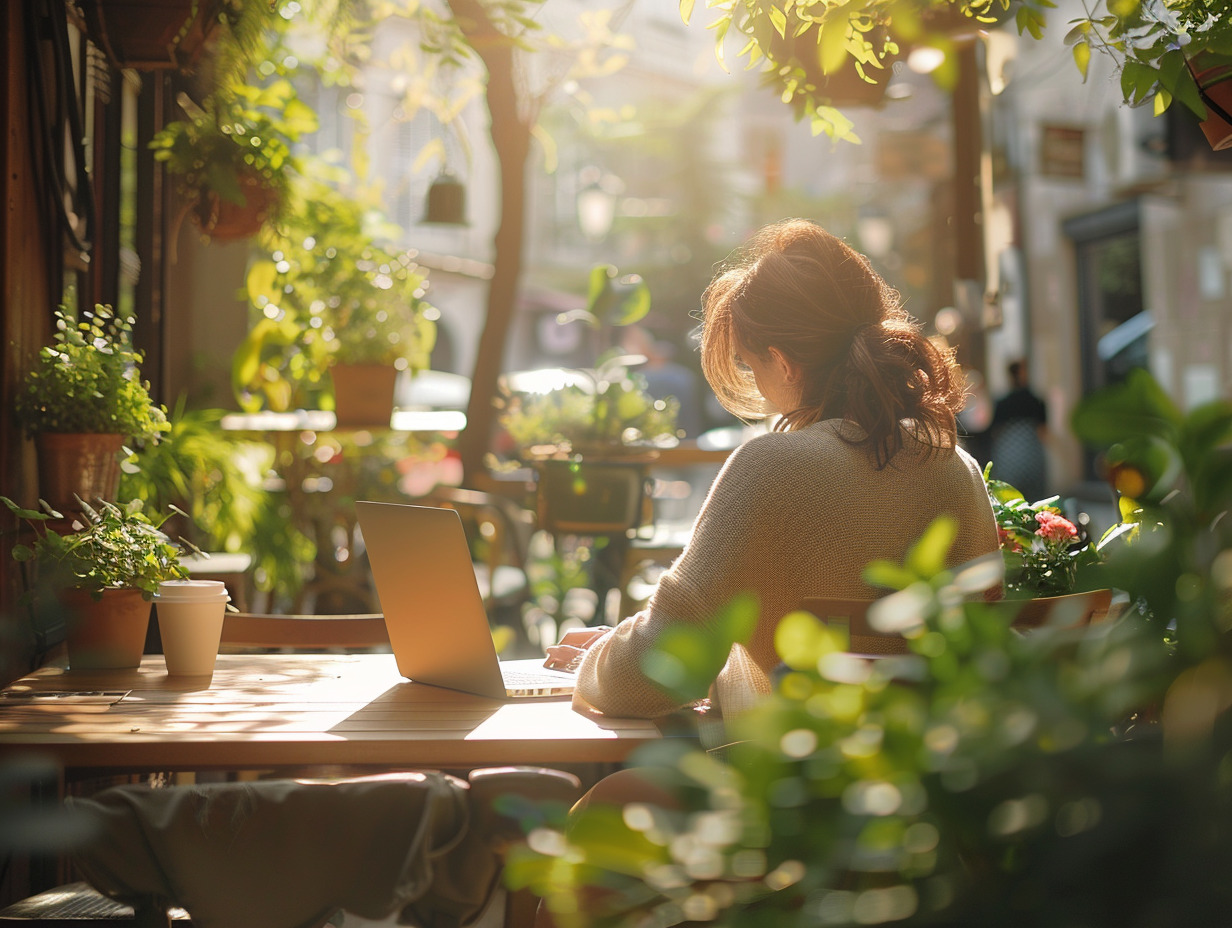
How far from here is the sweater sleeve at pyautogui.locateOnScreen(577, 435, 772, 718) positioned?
5.71 feet

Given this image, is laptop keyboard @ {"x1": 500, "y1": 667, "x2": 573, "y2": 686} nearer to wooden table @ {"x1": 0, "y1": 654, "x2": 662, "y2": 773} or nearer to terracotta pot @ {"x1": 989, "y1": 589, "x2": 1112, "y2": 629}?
wooden table @ {"x1": 0, "y1": 654, "x2": 662, "y2": 773}

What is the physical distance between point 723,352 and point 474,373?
10.1 feet

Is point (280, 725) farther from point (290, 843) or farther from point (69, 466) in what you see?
point (69, 466)

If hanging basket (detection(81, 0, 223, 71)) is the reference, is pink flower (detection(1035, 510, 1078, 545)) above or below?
below

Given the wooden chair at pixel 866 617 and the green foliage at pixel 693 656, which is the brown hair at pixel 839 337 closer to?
the wooden chair at pixel 866 617

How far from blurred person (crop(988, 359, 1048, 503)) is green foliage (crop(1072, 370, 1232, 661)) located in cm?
681

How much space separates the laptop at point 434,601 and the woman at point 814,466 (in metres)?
0.18

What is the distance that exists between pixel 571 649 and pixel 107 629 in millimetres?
853

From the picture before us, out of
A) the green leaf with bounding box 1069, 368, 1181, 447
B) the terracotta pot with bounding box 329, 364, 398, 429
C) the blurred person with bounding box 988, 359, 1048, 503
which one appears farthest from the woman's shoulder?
the blurred person with bounding box 988, 359, 1048, 503

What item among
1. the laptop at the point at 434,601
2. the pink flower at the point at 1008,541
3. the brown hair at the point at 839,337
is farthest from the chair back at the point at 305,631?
the pink flower at the point at 1008,541

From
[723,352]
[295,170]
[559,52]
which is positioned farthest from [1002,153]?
[723,352]

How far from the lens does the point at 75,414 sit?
Answer: 2.44m

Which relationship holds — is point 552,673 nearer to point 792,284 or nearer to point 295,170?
point 792,284

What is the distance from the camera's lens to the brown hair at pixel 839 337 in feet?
6.27
